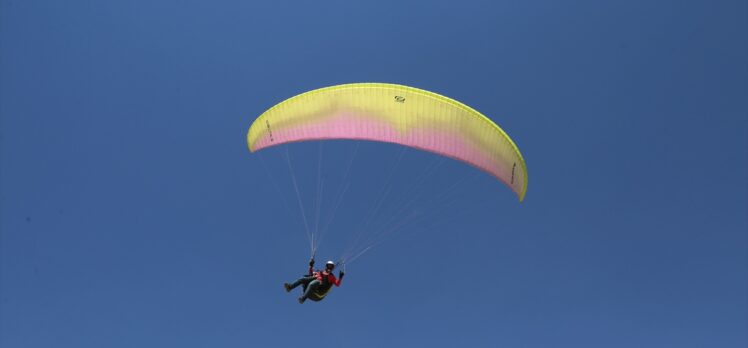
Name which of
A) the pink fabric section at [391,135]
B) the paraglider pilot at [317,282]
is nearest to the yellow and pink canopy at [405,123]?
the pink fabric section at [391,135]

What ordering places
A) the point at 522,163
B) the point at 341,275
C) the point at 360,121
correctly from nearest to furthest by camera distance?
1. the point at 522,163
2. the point at 360,121
3. the point at 341,275

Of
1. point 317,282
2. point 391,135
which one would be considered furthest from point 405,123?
point 317,282

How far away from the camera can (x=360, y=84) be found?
1383cm

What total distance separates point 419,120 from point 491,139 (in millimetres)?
1862

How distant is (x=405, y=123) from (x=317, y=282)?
492 centimetres

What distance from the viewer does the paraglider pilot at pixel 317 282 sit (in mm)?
14938

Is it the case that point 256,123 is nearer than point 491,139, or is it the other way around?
point 491,139

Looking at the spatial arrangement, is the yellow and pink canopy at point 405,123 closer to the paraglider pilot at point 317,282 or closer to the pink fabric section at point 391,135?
the pink fabric section at point 391,135

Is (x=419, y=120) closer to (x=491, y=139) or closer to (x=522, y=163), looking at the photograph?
(x=491, y=139)

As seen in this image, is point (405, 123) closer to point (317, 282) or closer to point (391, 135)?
point (391, 135)

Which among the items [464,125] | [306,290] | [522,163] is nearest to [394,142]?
[464,125]

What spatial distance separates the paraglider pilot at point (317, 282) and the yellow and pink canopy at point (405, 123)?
368cm

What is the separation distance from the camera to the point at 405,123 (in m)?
14.2

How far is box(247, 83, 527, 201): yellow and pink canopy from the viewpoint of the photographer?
44.0 feet
